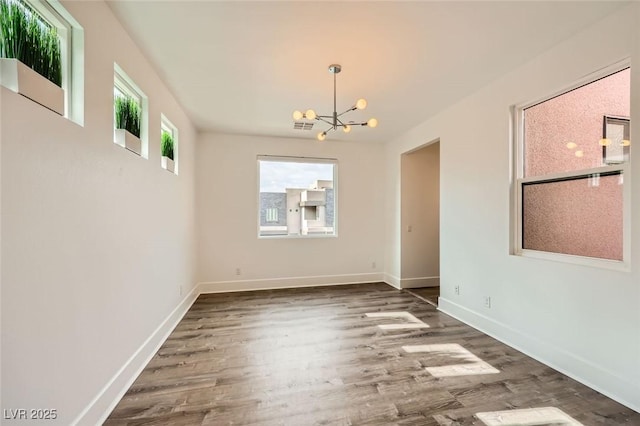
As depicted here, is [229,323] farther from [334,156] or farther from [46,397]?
[334,156]

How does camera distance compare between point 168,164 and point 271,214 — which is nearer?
point 168,164

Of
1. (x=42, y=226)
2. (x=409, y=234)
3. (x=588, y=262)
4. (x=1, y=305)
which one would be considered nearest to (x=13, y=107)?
(x=42, y=226)

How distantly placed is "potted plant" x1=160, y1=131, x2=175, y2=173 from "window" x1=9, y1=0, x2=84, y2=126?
1.43 metres

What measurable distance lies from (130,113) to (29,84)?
3.91ft

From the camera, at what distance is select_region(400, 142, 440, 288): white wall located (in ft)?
16.7

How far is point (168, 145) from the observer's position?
10.9 feet

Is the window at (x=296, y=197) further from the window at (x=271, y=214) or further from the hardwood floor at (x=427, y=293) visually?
the hardwood floor at (x=427, y=293)

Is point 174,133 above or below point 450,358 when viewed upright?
above

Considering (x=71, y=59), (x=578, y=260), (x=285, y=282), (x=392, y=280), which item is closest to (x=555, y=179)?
(x=578, y=260)

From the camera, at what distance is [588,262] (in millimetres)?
2232

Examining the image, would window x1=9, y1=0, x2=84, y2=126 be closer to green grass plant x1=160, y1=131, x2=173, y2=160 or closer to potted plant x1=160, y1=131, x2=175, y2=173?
potted plant x1=160, y1=131, x2=175, y2=173

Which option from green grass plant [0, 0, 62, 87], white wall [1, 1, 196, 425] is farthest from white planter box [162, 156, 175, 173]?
green grass plant [0, 0, 62, 87]

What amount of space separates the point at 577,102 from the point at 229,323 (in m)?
4.21

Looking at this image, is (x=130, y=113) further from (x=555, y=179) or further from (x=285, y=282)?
(x=555, y=179)
